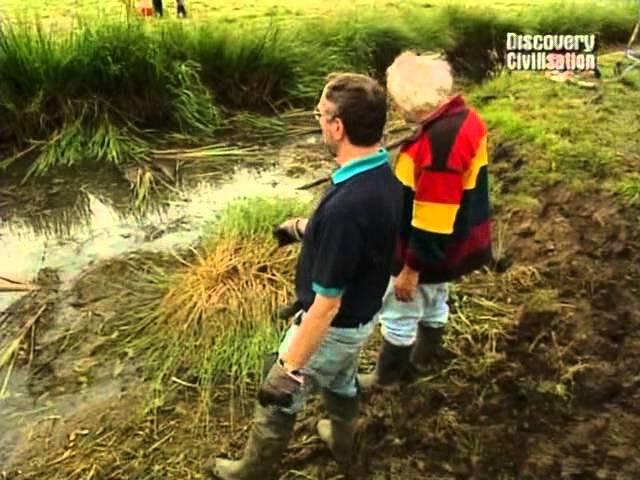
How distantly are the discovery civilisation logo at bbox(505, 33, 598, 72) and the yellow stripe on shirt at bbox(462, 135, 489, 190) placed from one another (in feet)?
14.4

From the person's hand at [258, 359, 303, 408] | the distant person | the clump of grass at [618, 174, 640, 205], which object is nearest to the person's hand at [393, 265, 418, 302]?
the person's hand at [258, 359, 303, 408]

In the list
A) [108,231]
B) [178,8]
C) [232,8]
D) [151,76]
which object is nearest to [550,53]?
[232,8]

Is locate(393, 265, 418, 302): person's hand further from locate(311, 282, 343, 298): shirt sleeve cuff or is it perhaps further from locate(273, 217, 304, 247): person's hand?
locate(311, 282, 343, 298): shirt sleeve cuff

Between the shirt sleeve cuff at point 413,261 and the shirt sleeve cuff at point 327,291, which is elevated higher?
the shirt sleeve cuff at point 327,291

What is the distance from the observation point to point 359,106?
2125 mm

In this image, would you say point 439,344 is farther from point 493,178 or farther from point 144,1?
point 144,1

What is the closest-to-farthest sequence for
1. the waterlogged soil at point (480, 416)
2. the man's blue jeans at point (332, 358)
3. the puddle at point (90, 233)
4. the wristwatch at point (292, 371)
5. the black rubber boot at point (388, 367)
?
1. the wristwatch at point (292, 371)
2. the man's blue jeans at point (332, 358)
3. the waterlogged soil at point (480, 416)
4. the black rubber boot at point (388, 367)
5. the puddle at point (90, 233)

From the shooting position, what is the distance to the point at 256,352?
10.7ft

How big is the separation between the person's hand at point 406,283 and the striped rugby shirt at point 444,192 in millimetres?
22

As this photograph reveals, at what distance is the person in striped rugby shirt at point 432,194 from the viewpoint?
2475 mm

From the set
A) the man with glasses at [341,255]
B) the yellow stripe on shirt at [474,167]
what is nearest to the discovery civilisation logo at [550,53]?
the yellow stripe on shirt at [474,167]

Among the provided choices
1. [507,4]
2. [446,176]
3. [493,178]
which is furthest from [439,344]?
[507,4]

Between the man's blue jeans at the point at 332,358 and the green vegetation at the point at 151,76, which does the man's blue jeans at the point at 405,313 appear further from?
the green vegetation at the point at 151,76

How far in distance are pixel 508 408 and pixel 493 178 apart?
195 centimetres
